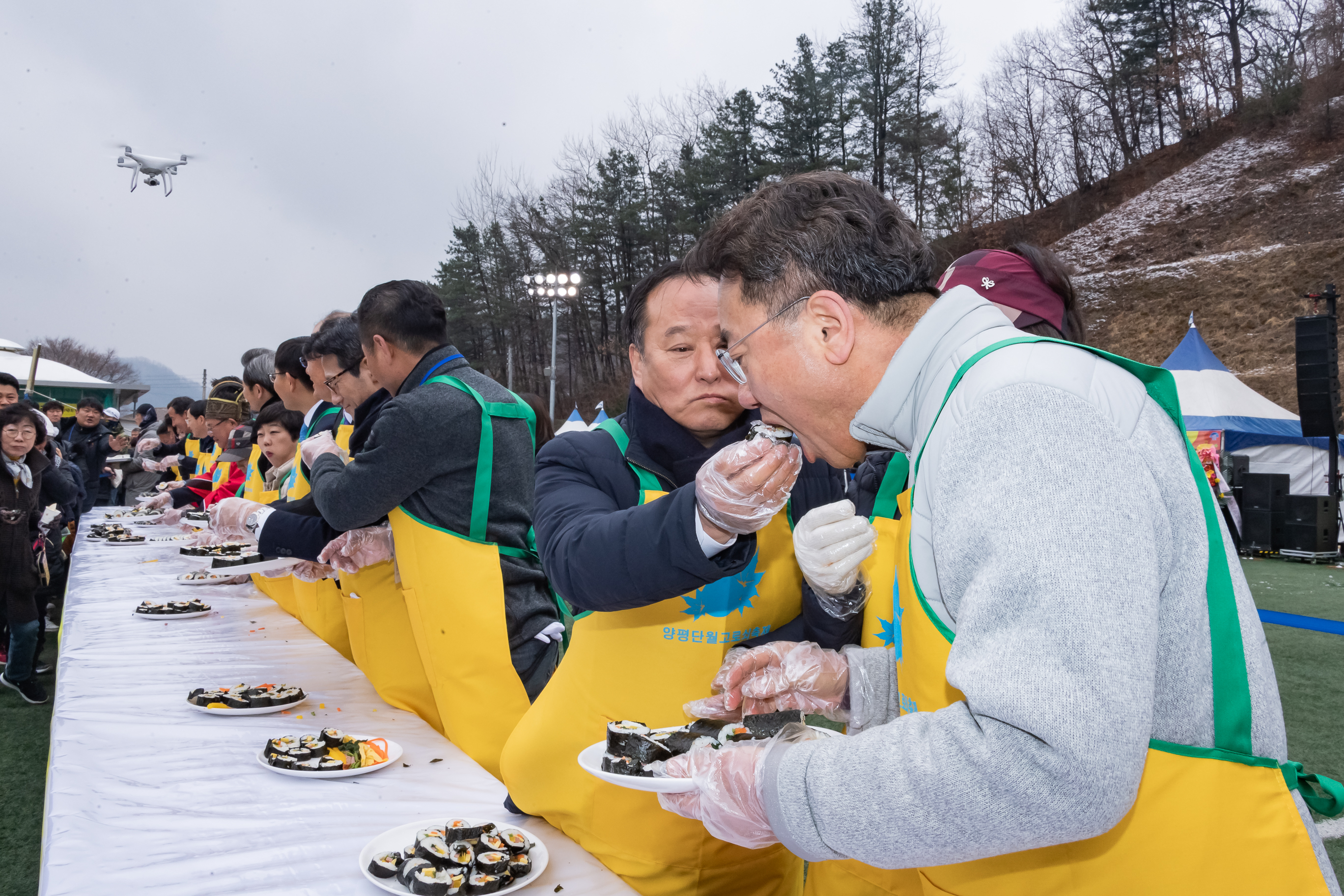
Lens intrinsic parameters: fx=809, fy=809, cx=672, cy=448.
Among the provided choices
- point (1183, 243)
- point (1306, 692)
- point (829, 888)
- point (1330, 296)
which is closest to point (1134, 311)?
point (1183, 243)

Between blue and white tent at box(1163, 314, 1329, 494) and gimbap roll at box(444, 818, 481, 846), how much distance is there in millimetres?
13798

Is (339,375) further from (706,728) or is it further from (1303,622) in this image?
(1303,622)

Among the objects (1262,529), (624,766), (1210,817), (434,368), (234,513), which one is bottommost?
(1262,529)

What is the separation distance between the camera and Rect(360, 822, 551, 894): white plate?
4.71ft

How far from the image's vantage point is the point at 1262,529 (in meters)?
11.9

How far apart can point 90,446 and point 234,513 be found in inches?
366

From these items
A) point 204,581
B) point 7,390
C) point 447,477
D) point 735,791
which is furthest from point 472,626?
point 7,390

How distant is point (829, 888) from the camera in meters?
1.57

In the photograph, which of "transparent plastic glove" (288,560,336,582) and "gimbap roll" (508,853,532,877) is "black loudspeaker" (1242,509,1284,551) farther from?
"gimbap roll" (508,853,532,877)

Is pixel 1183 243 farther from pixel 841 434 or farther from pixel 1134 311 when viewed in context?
pixel 841 434

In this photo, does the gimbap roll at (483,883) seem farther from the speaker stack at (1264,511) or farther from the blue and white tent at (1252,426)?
the blue and white tent at (1252,426)

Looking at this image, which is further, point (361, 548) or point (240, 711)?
point (361, 548)

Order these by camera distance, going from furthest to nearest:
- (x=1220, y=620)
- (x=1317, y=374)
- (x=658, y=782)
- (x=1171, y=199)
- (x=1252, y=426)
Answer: (x=1171, y=199) → (x=1252, y=426) → (x=1317, y=374) → (x=658, y=782) → (x=1220, y=620)

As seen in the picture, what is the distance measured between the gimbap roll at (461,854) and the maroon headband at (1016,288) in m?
1.74
